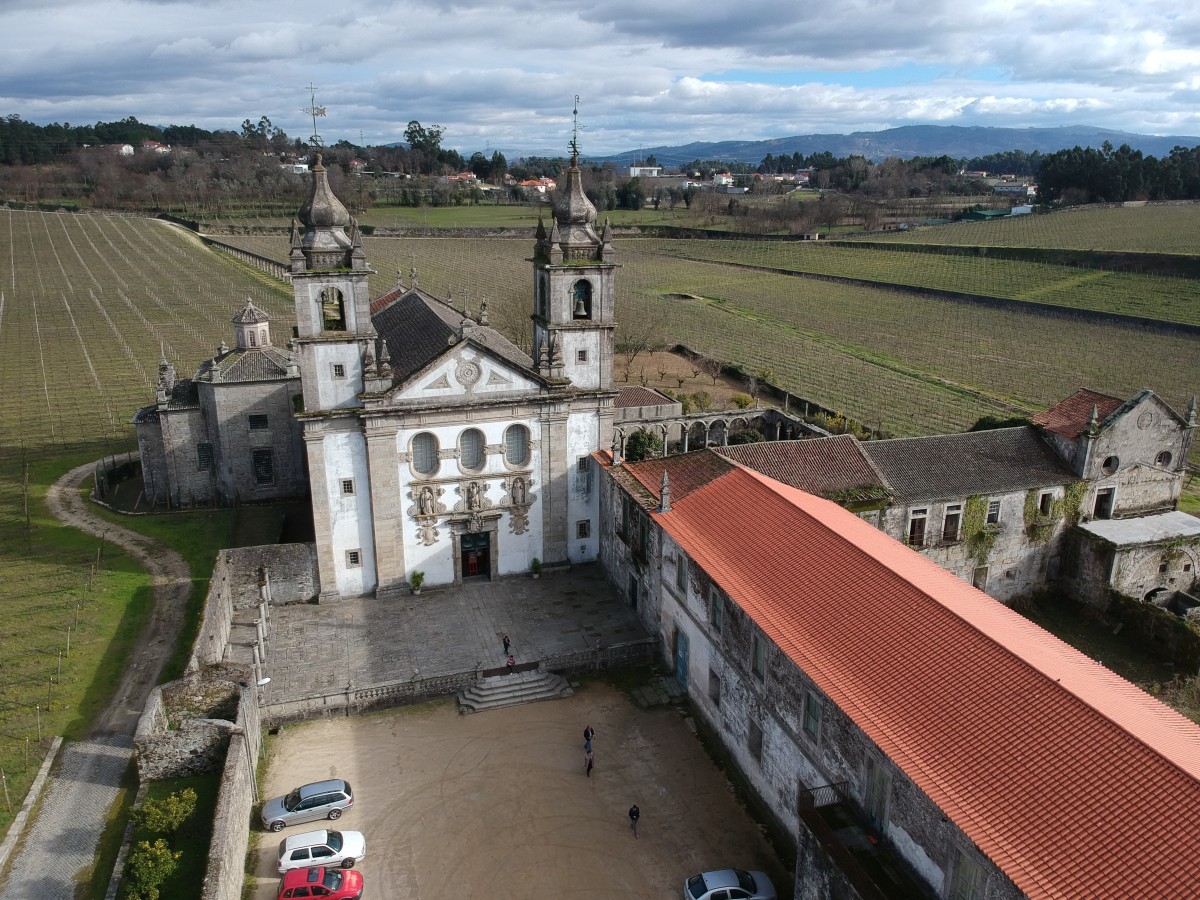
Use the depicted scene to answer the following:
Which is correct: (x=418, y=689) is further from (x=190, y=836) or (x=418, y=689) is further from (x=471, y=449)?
(x=471, y=449)

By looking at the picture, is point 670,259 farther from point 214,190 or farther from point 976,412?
point 214,190

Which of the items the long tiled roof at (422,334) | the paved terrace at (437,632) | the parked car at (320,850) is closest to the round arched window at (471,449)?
the long tiled roof at (422,334)

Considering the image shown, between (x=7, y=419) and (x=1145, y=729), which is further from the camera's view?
(x=7, y=419)

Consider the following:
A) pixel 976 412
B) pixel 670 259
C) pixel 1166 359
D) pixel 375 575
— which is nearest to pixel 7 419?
pixel 375 575

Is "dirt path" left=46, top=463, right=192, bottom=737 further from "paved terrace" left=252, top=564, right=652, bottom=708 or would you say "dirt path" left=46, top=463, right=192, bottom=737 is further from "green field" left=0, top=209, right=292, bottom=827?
"paved terrace" left=252, top=564, right=652, bottom=708

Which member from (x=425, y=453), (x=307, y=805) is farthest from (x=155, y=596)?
A: (x=307, y=805)

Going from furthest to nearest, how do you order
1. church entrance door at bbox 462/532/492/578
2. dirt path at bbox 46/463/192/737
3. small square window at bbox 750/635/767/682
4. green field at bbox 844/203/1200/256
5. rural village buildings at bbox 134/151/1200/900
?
green field at bbox 844/203/1200/256 → church entrance door at bbox 462/532/492/578 → dirt path at bbox 46/463/192/737 → small square window at bbox 750/635/767/682 → rural village buildings at bbox 134/151/1200/900

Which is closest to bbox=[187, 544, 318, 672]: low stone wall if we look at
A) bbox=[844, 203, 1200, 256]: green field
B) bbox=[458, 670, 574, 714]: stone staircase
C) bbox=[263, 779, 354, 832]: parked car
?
bbox=[263, 779, 354, 832]: parked car
